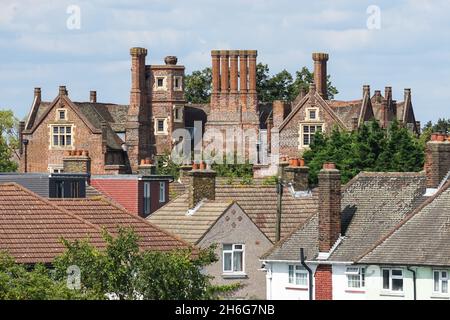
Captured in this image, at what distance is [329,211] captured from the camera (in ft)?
165

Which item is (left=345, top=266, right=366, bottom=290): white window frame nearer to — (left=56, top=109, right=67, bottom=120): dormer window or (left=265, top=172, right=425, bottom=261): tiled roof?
(left=265, top=172, right=425, bottom=261): tiled roof

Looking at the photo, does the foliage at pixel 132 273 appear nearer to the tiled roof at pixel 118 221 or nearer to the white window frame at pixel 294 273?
the tiled roof at pixel 118 221

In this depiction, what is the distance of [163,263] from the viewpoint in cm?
3216

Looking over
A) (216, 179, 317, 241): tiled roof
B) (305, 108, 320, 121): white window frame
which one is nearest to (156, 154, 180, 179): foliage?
(305, 108, 320, 121): white window frame

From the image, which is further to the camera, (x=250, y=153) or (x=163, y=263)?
(x=250, y=153)

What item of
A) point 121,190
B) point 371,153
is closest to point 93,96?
point 371,153

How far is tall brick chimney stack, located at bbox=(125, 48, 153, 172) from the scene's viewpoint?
431 ft

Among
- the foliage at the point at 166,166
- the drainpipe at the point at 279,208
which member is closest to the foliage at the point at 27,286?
the drainpipe at the point at 279,208

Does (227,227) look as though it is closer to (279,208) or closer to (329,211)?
(329,211)

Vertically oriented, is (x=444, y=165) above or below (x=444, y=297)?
above

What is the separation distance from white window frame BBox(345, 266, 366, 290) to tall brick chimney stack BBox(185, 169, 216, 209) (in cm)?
639
